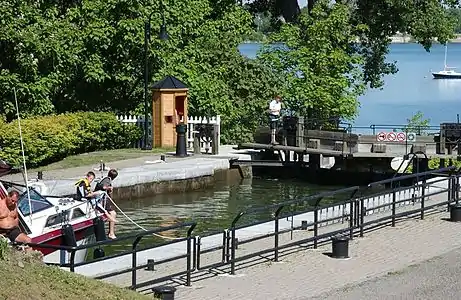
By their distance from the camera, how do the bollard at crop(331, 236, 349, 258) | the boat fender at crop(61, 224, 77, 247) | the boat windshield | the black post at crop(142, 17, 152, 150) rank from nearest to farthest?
the bollard at crop(331, 236, 349, 258) → the boat fender at crop(61, 224, 77, 247) → the boat windshield → the black post at crop(142, 17, 152, 150)

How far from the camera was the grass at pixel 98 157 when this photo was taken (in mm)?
29328

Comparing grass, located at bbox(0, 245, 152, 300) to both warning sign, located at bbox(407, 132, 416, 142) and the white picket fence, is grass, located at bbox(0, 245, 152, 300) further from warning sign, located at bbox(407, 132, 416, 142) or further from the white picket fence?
the white picket fence

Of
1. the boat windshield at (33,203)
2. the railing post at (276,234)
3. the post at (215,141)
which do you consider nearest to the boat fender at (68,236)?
the boat windshield at (33,203)

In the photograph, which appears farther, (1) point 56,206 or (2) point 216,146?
(2) point 216,146

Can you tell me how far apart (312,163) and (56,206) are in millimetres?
16656

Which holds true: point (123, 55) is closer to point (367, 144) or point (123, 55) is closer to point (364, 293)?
point (367, 144)

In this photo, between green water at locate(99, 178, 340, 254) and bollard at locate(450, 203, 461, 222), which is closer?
bollard at locate(450, 203, 461, 222)

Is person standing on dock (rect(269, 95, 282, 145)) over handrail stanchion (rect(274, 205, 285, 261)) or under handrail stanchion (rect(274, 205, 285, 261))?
over

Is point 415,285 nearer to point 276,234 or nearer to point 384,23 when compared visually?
point 276,234

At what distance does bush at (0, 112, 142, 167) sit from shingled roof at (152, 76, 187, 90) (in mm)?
1744

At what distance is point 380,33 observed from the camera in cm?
4553

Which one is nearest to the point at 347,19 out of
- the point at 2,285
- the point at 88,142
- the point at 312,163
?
the point at 312,163

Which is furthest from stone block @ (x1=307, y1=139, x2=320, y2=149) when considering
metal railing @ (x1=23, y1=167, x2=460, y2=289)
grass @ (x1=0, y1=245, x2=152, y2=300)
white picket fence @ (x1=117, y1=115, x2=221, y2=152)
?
grass @ (x1=0, y1=245, x2=152, y2=300)

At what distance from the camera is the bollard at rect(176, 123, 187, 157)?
3114 centimetres
